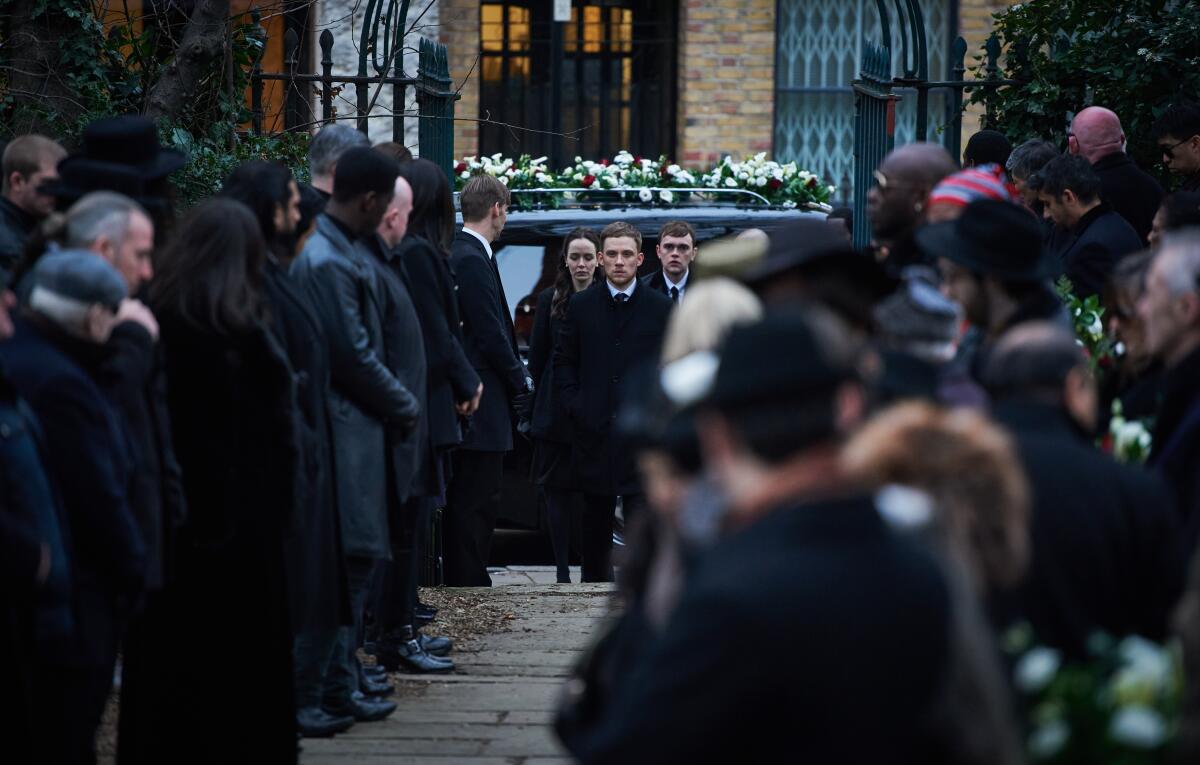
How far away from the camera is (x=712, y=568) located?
248 centimetres

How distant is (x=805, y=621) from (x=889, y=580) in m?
0.14

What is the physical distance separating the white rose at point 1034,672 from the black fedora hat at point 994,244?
1903 mm

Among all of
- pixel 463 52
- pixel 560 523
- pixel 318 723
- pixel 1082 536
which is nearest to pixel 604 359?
pixel 560 523

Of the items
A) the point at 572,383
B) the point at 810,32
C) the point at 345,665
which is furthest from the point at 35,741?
the point at 810,32

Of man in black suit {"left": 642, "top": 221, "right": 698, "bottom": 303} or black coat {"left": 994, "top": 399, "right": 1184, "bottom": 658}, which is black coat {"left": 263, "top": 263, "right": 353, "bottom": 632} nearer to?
black coat {"left": 994, "top": 399, "right": 1184, "bottom": 658}

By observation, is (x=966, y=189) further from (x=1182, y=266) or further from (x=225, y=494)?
(x=225, y=494)

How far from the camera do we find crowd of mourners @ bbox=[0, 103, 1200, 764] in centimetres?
246

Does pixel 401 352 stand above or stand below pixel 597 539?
above

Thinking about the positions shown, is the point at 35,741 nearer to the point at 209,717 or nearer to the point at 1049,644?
the point at 209,717

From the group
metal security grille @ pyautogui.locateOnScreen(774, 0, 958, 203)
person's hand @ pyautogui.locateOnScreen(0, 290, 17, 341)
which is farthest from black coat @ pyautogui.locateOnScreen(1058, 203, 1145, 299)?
metal security grille @ pyautogui.locateOnScreen(774, 0, 958, 203)

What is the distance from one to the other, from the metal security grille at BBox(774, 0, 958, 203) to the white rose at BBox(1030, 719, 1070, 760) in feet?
49.4

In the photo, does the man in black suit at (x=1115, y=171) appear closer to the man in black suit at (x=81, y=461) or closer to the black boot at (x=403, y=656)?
the black boot at (x=403, y=656)

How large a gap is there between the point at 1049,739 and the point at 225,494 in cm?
296

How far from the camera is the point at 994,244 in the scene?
15.8ft
